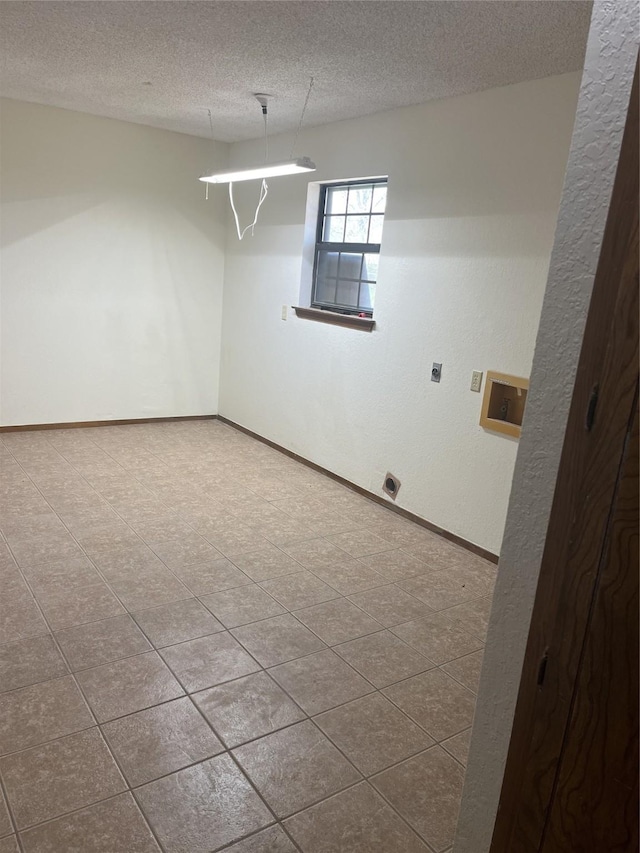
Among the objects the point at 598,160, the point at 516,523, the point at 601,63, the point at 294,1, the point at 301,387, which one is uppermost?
the point at 294,1

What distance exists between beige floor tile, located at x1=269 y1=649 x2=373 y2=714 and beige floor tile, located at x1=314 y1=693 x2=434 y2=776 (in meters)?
0.05

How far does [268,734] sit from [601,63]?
200cm

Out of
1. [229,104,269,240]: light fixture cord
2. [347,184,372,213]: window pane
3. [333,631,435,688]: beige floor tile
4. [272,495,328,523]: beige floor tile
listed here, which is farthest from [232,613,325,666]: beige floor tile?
[229,104,269,240]: light fixture cord

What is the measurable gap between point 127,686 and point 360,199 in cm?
349

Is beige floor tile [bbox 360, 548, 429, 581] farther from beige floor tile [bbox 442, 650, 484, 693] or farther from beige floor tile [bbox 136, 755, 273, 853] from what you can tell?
beige floor tile [bbox 136, 755, 273, 853]

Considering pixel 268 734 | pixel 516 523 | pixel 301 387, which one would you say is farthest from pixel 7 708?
pixel 301 387

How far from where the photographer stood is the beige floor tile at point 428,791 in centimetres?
177

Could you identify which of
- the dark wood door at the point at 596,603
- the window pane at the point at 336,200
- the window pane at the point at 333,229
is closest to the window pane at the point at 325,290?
the window pane at the point at 333,229

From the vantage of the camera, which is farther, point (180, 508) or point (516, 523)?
point (180, 508)

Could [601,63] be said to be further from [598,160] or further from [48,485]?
[48,485]

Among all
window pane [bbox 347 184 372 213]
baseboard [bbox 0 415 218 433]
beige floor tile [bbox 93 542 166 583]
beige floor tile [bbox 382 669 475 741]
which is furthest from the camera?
baseboard [bbox 0 415 218 433]

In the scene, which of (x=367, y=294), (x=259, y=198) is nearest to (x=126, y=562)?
(x=367, y=294)

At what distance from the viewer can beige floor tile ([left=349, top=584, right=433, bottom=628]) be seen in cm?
286

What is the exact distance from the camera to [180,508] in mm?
3910
